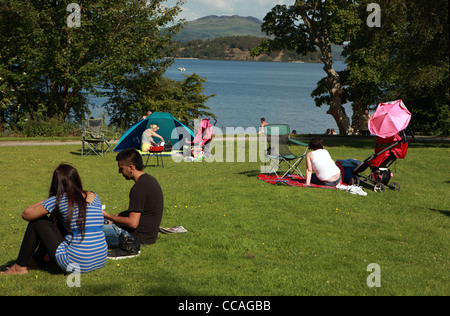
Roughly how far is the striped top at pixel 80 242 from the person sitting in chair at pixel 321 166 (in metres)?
5.61

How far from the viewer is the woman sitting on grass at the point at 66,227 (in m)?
4.96

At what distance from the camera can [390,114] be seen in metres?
10.2

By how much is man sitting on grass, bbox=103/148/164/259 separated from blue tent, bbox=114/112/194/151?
34.5 ft

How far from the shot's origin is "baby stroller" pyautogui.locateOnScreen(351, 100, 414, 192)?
9953 millimetres

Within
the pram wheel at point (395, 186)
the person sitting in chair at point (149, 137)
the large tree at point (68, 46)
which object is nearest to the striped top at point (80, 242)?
the pram wheel at point (395, 186)

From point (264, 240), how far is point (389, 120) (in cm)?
507

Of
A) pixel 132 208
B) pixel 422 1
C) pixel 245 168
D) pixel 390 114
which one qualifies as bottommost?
pixel 245 168

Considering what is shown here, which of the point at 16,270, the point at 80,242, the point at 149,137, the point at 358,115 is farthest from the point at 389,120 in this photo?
the point at 358,115

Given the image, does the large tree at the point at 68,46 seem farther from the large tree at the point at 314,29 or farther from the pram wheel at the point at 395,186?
the pram wheel at the point at 395,186

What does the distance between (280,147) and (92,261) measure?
774cm

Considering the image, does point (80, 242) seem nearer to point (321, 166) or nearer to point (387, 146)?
point (321, 166)

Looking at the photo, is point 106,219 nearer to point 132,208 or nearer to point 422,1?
point 132,208

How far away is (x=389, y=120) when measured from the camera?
10.1 metres
